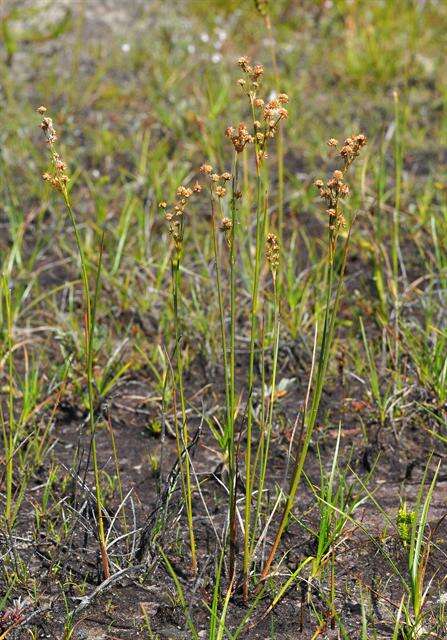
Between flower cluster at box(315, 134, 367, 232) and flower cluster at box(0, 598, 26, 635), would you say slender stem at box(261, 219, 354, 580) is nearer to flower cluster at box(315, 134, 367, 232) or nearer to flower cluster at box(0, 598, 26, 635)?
flower cluster at box(315, 134, 367, 232)

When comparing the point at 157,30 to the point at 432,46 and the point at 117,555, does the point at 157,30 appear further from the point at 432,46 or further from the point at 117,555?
the point at 117,555

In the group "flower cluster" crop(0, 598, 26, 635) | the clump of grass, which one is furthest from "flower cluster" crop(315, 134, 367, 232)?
"flower cluster" crop(0, 598, 26, 635)

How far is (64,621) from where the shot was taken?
6.52 ft

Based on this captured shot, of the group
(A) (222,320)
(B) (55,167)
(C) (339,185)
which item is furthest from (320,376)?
(B) (55,167)

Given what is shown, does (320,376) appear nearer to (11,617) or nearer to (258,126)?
(258,126)

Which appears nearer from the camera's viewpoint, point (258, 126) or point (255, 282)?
point (258, 126)

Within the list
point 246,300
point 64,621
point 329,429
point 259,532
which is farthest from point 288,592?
point 246,300

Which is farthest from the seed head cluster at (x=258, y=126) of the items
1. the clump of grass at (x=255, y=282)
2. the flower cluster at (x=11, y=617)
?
the flower cluster at (x=11, y=617)

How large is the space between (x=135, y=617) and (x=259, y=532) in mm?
368

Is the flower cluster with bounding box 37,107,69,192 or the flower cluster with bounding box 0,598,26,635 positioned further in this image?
the flower cluster with bounding box 0,598,26,635

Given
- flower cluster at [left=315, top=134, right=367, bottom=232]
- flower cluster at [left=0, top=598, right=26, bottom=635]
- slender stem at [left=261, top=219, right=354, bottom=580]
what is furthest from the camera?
flower cluster at [left=0, top=598, right=26, bottom=635]

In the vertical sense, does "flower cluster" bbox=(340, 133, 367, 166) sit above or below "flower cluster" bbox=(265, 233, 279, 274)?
above

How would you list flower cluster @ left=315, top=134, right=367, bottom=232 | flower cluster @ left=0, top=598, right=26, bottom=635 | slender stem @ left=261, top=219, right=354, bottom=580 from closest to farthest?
flower cluster @ left=315, top=134, right=367, bottom=232
slender stem @ left=261, top=219, right=354, bottom=580
flower cluster @ left=0, top=598, right=26, bottom=635

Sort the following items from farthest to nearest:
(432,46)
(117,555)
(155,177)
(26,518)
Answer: (432,46)
(155,177)
(26,518)
(117,555)
